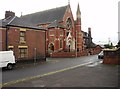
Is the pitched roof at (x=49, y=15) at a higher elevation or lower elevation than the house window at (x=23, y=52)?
higher

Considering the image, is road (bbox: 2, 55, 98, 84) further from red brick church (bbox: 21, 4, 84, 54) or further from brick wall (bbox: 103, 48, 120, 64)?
red brick church (bbox: 21, 4, 84, 54)

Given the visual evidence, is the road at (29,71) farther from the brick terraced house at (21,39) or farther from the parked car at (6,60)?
the brick terraced house at (21,39)

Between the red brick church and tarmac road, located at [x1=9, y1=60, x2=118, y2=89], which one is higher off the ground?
the red brick church

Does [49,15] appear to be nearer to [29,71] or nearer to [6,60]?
[6,60]

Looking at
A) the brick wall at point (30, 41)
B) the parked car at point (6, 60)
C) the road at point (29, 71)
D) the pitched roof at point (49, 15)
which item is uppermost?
the pitched roof at point (49, 15)

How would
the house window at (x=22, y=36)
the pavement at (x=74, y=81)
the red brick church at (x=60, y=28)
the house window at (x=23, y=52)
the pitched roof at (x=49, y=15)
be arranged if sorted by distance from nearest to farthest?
the pavement at (x=74, y=81), the house window at (x=23, y=52), the house window at (x=22, y=36), the red brick church at (x=60, y=28), the pitched roof at (x=49, y=15)

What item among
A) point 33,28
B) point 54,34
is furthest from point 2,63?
point 54,34

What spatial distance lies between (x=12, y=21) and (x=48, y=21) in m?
30.8

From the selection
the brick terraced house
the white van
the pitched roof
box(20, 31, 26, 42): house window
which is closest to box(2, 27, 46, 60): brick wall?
the brick terraced house

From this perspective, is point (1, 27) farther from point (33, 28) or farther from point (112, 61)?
point (112, 61)

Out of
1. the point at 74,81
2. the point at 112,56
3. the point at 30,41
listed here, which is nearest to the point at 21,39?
the point at 30,41

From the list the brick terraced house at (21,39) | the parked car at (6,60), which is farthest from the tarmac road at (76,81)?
the brick terraced house at (21,39)

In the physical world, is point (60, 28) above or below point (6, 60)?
above

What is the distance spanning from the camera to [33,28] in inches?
1355
